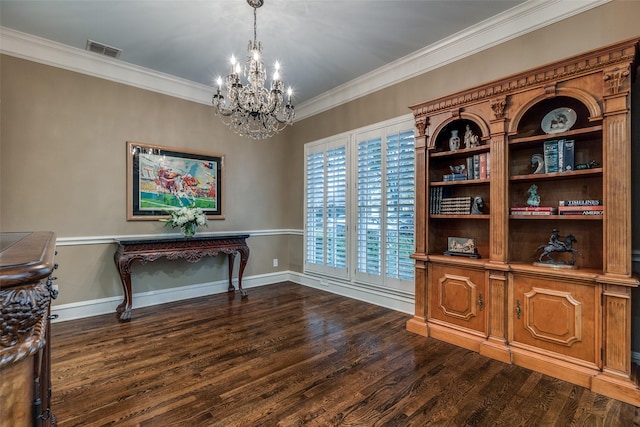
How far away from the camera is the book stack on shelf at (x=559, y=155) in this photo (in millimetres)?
2385

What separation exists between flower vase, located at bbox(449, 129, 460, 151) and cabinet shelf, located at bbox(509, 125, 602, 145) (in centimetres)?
52

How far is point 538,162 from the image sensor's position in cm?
260

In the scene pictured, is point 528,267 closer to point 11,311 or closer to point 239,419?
point 239,419

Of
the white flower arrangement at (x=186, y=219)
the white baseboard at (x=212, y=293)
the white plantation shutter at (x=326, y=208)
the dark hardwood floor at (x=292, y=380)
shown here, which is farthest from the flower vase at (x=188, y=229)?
the white plantation shutter at (x=326, y=208)

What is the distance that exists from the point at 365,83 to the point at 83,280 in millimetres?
4323

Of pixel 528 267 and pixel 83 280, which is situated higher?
pixel 528 267

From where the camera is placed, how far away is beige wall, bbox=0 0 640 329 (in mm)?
2859

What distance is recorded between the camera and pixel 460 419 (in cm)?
180

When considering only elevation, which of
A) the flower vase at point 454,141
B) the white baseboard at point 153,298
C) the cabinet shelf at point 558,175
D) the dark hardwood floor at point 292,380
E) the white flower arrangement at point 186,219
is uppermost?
the flower vase at point 454,141

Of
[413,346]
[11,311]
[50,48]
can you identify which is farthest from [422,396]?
[50,48]

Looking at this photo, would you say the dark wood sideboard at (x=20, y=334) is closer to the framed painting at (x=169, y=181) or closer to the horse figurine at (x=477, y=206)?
the horse figurine at (x=477, y=206)

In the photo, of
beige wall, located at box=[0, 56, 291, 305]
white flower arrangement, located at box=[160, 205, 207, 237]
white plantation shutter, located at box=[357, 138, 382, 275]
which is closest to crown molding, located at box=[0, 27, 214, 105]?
beige wall, located at box=[0, 56, 291, 305]

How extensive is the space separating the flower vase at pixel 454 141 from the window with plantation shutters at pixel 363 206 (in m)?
0.52

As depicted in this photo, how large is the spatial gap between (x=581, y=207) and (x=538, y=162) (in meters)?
0.50
